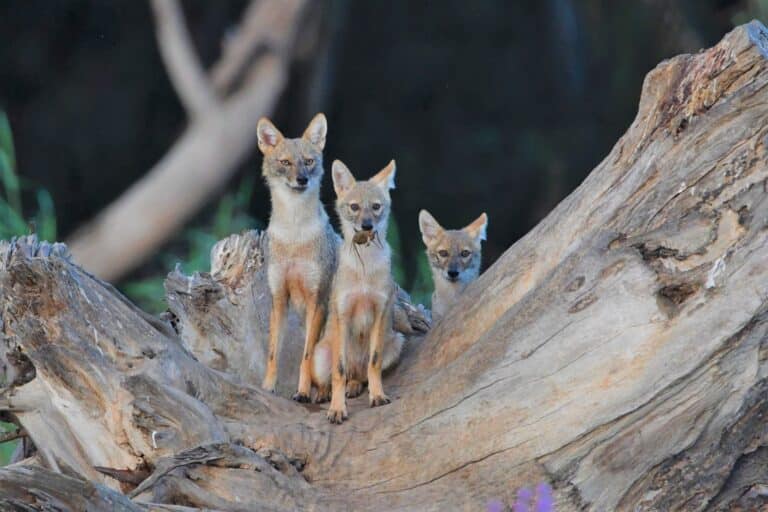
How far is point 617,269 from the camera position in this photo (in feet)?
18.0

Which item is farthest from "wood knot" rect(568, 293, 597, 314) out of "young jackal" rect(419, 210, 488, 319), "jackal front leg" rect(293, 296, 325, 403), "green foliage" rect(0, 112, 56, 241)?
"green foliage" rect(0, 112, 56, 241)

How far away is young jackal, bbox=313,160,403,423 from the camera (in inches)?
245

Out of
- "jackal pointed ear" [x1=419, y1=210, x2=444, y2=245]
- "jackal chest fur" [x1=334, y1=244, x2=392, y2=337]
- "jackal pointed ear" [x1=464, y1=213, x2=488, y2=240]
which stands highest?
"jackal pointed ear" [x1=419, y1=210, x2=444, y2=245]

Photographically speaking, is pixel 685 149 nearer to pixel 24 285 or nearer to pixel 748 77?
pixel 748 77

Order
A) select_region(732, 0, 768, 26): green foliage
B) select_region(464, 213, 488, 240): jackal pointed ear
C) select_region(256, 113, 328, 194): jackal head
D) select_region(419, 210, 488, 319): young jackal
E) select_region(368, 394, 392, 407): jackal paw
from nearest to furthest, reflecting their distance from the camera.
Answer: select_region(368, 394, 392, 407): jackal paw
select_region(256, 113, 328, 194): jackal head
select_region(419, 210, 488, 319): young jackal
select_region(464, 213, 488, 240): jackal pointed ear
select_region(732, 0, 768, 26): green foliage

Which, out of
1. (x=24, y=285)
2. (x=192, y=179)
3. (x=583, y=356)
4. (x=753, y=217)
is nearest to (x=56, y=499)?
(x=24, y=285)

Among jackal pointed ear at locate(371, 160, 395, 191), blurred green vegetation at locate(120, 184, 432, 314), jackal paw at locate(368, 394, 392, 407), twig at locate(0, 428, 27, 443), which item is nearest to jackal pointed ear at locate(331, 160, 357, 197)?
jackal pointed ear at locate(371, 160, 395, 191)

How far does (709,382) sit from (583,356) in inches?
17.8

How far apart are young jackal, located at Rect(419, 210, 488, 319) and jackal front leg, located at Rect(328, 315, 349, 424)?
52.9 inches

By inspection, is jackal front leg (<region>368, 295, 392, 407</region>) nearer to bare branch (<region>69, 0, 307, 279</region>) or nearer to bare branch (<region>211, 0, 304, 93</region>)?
bare branch (<region>69, 0, 307, 279</region>)

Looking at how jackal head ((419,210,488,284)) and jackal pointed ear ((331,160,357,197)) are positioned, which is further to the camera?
jackal head ((419,210,488,284))

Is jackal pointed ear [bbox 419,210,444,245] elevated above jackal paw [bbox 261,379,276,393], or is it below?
above

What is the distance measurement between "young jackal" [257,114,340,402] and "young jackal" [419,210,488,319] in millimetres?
1158

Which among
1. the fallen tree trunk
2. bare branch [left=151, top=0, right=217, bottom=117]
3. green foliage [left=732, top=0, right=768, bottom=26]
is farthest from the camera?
bare branch [left=151, top=0, right=217, bottom=117]
